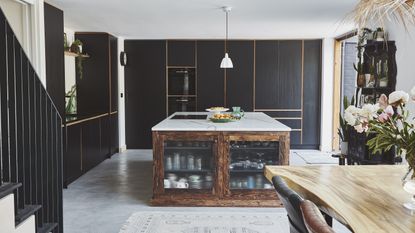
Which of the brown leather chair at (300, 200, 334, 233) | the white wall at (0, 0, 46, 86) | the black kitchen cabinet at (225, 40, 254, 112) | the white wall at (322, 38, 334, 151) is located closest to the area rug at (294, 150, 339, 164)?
the white wall at (322, 38, 334, 151)

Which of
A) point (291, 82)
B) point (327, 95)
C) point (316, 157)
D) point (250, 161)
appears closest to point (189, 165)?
point (250, 161)

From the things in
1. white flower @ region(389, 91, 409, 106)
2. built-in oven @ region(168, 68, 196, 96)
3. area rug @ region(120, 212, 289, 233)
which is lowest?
area rug @ region(120, 212, 289, 233)

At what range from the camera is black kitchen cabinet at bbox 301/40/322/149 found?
335 inches

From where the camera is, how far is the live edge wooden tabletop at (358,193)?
5.42 feet

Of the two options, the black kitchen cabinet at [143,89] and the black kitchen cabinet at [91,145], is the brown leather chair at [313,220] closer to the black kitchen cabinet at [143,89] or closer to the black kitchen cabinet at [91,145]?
the black kitchen cabinet at [91,145]

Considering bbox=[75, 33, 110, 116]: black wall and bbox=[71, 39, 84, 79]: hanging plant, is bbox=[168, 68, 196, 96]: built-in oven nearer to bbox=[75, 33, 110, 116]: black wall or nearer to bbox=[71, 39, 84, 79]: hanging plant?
bbox=[75, 33, 110, 116]: black wall

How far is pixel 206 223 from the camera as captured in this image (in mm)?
4059

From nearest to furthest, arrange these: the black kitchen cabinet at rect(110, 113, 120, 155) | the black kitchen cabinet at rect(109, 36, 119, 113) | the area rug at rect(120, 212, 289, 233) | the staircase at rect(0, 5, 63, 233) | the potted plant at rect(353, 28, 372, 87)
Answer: the staircase at rect(0, 5, 63, 233) → the area rug at rect(120, 212, 289, 233) → the potted plant at rect(353, 28, 372, 87) → the black kitchen cabinet at rect(109, 36, 119, 113) → the black kitchen cabinet at rect(110, 113, 120, 155)

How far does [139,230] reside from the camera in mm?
3881

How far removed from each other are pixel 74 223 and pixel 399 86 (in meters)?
3.48

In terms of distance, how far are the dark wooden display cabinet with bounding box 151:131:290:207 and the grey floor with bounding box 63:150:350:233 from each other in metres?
0.12

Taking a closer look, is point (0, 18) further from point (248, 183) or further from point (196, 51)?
point (196, 51)

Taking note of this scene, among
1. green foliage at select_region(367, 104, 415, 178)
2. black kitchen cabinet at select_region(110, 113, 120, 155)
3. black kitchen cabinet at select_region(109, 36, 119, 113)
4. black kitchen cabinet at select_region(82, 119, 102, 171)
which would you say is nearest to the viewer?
green foliage at select_region(367, 104, 415, 178)

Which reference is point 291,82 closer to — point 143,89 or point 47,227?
point 143,89
